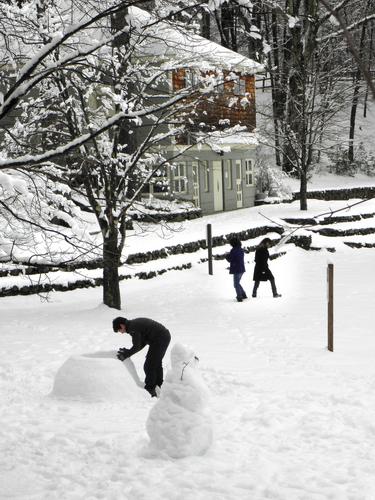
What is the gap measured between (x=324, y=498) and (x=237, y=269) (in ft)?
35.2

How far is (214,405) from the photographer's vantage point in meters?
9.21

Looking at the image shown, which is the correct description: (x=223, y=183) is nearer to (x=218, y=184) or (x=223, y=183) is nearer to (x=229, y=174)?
(x=218, y=184)

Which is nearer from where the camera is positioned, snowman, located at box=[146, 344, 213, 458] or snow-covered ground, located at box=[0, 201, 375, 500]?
snow-covered ground, located at box=[0, 201, 375, 500]

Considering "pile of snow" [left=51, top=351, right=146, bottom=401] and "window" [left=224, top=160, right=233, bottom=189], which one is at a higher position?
"window" [left=224, top=160, right=233, bottom=189]

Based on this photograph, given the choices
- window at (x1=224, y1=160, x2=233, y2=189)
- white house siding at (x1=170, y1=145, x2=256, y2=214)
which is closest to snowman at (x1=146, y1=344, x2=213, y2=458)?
white house siding at (x1=170, y1=145, x2=256, y2=214)

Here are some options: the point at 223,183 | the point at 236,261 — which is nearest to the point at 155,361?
the point at 236,261

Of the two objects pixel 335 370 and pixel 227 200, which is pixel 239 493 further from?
pixel 227 200

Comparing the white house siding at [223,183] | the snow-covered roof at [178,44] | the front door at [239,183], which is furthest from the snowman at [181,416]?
the front door at [239,183]

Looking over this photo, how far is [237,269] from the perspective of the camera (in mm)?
A: 16766

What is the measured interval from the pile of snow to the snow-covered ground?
3cm

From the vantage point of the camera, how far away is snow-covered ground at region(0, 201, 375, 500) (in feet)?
21.5

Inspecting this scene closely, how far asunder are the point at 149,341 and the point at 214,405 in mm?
1221

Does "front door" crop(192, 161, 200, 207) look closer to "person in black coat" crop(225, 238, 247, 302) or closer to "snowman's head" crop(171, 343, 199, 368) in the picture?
"person in black coat" crop(225, 238, 247, 302)

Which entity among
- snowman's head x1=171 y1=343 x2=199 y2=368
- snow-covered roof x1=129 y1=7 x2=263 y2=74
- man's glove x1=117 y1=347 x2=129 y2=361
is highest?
snow-covered roof x1=129 y1=7 x2=263 y2=74
